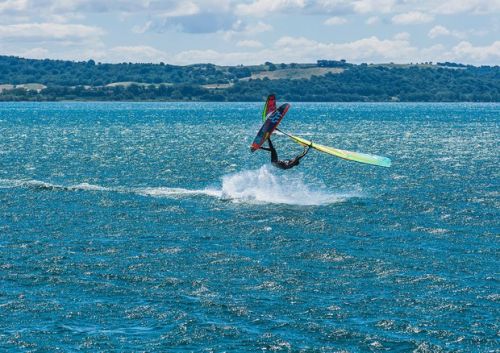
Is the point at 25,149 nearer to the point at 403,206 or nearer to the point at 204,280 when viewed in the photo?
the point at 403,206

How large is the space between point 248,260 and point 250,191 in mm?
27437

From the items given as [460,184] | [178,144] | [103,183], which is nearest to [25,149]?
[178,144]

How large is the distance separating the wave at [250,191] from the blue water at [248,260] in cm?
27

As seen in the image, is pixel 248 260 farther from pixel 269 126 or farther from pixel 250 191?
pixel 250 191

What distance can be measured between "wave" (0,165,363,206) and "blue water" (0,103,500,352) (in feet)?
0.88

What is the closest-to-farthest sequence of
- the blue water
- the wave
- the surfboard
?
1. the blue water
2. the surfboard
3. the wave

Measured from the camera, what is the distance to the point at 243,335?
Result: 1615 inches

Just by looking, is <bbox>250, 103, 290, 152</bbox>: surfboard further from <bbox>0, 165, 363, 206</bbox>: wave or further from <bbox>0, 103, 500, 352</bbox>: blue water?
<bbox>0, 165, 363, 206</bbox>: wave

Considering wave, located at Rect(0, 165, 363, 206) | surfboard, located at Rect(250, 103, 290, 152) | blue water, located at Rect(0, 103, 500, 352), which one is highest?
surfboard, located at Rect(250, 103, 290, 152)

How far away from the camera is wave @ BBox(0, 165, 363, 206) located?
78.9 m

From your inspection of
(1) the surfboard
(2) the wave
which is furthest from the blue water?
(1) the surfboard

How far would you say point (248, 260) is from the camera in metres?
54.8

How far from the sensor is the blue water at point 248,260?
135 ft

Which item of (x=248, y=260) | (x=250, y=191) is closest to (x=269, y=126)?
(x=250, y=191)
